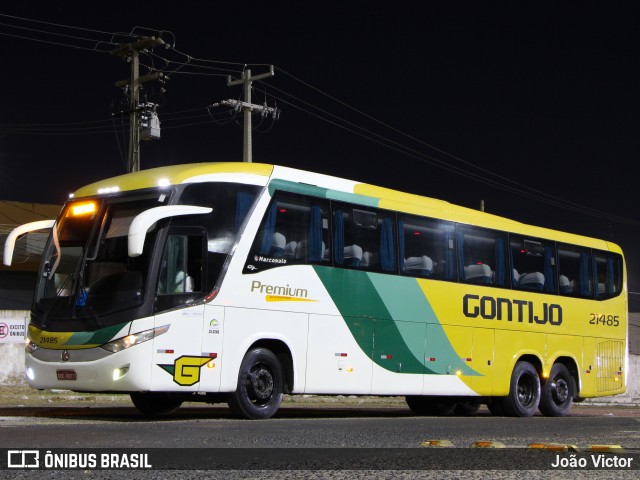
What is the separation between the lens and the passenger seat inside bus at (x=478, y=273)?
1797cm

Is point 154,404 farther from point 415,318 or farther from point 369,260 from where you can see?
point 415,318

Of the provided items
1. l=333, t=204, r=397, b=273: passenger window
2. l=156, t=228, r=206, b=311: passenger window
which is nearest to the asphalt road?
l=156, t=228, r=206, b=311: passenger window

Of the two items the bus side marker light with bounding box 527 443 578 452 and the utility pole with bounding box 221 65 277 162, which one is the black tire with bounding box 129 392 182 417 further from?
the utility pole with bounding box 221 65 277 162

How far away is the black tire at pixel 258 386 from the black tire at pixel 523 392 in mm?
6413

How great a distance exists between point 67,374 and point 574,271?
474 inches

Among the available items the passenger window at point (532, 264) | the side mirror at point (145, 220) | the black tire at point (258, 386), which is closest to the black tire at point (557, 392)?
the passenger window at point (532, 264)

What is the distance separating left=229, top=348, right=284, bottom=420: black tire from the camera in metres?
13.4

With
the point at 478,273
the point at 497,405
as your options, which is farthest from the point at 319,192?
the point at 497,405

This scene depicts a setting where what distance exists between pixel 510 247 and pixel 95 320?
30.8ft

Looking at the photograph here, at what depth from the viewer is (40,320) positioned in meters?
13.4

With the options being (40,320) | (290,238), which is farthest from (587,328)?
(40,320)

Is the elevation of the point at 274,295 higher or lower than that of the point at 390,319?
higher

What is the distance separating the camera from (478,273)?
18.3 metres

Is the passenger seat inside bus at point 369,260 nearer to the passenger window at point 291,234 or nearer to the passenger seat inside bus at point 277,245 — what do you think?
the passenger window at point 291,234
